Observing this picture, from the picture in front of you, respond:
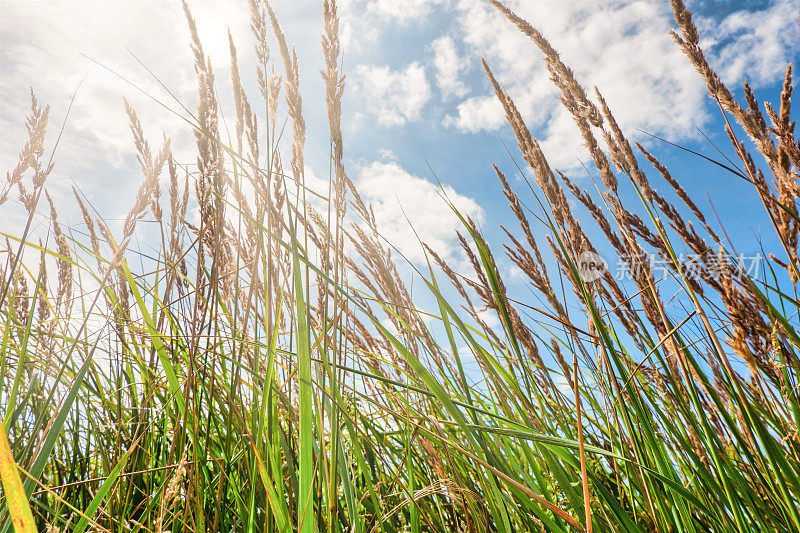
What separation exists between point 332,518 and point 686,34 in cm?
181

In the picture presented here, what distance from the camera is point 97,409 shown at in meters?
1.87

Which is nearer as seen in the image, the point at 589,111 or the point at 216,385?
the point at 589,111

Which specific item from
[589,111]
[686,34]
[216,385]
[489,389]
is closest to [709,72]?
[686,34]

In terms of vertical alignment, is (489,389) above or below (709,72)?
below

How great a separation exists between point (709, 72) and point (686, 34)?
15 cm

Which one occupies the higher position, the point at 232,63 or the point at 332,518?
the point at 232,63

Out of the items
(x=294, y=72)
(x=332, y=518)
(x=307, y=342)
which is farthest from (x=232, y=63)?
(x=332, y=518)

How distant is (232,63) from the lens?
4.45ft

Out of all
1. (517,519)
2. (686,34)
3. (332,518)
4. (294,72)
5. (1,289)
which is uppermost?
(686,34)

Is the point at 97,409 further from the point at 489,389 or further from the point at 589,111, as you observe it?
the point at 589,111

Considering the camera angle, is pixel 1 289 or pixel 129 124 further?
pixel 129 124

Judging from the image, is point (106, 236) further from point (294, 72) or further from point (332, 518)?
point (332, 518)

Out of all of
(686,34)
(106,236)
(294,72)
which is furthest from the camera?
(106,236)

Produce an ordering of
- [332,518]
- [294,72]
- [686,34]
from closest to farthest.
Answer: [332,518] < [294,72] < [686,34]
